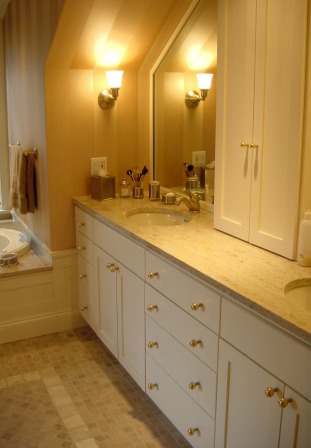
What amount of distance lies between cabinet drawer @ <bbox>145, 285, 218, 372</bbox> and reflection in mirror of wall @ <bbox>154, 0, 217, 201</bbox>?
33.7 inches

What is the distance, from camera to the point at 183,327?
1.99 m

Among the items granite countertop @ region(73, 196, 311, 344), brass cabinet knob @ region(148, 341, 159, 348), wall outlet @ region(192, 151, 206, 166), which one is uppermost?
wall outlet @ region(192, 151, 206, 166)

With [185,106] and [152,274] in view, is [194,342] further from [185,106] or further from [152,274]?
[185,106]

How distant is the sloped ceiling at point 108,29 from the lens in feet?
8.52

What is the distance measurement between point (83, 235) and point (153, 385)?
106 centimetres

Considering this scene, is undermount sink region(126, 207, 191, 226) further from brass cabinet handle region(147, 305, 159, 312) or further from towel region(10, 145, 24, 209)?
towel region(10, 145, 24, 209)

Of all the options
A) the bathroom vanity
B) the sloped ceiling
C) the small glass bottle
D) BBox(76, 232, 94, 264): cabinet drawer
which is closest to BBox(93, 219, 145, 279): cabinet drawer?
the bathroom vanity

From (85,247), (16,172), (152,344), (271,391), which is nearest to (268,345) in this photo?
(271,391)

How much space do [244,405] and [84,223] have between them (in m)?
1.62

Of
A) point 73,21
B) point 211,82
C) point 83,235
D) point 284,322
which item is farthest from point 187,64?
point 284,322

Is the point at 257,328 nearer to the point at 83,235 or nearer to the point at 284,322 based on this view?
the point at 284,322

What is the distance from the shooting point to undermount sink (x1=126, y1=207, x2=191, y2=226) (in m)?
2.80

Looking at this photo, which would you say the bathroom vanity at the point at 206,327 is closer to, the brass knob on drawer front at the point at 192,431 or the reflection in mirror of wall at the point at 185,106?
the brass knob on drawer front at the point at 192,431

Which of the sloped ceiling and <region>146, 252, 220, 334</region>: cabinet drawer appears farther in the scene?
the sloped ceiling
